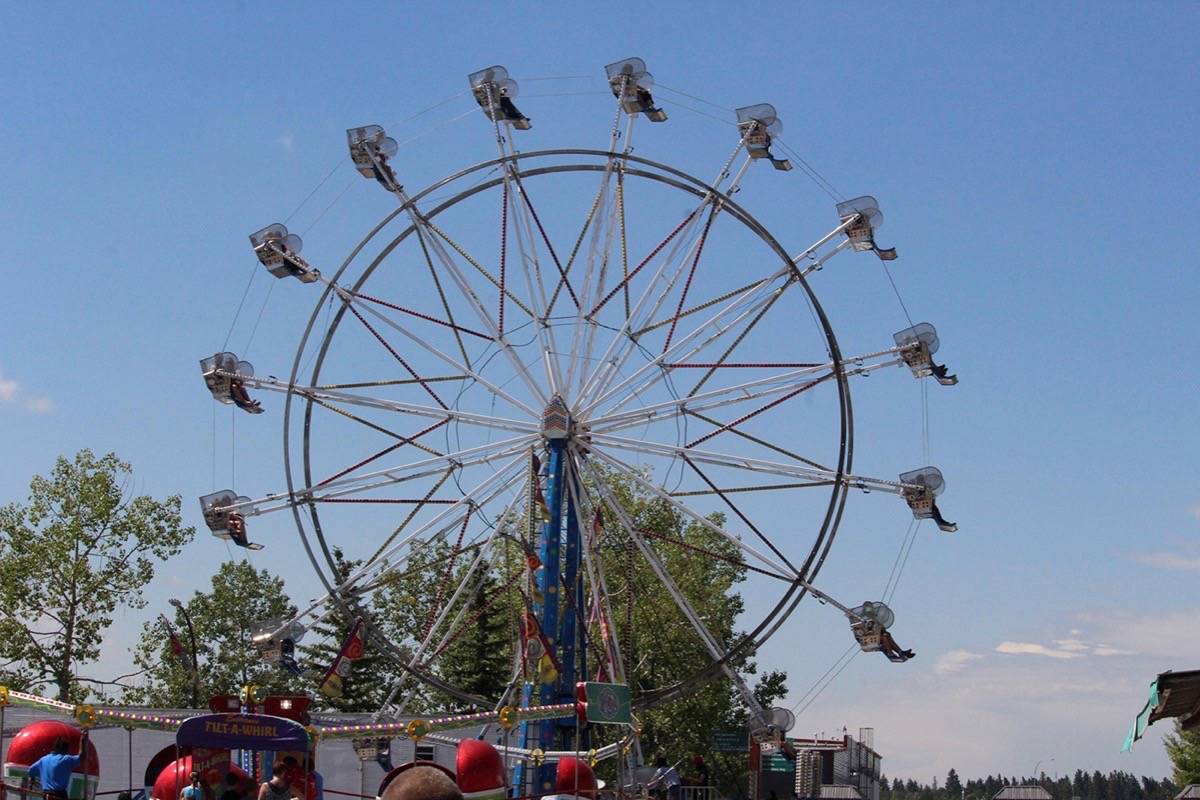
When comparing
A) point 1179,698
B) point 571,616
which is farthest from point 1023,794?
point 1179,698

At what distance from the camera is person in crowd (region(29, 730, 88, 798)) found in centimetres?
1720

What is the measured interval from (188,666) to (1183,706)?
145 ft

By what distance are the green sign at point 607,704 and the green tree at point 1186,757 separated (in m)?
37.5

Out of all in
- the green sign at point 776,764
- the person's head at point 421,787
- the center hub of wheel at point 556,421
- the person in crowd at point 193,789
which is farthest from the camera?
→ the green sign at point 776,764

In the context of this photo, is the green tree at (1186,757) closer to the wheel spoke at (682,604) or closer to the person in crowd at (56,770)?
the wheel spoke at (682,604)

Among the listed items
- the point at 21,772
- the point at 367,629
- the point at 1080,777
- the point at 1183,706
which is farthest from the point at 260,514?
the point at 1080,777

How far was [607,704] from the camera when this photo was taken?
22.9 m

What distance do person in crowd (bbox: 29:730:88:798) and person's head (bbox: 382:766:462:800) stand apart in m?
12.7

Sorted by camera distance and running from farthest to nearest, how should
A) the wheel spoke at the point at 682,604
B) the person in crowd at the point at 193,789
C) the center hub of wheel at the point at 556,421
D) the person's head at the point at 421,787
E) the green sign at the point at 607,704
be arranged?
1. the center hub of wheel at the point at 556,421
2. the wheel spoke at the point at 682,604
3. the green sign at the point at 607,704
4. the person in crowd at the point at 193,789
5. the person's head at the point at 421,787

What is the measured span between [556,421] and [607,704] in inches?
267

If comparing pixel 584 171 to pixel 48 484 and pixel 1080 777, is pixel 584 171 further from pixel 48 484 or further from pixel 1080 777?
pixel 1080 777

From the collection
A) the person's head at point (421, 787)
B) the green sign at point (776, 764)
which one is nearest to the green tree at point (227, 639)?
the green sign at point (776, 764)

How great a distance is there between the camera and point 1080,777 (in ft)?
492

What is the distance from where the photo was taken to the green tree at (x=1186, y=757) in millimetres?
55844
